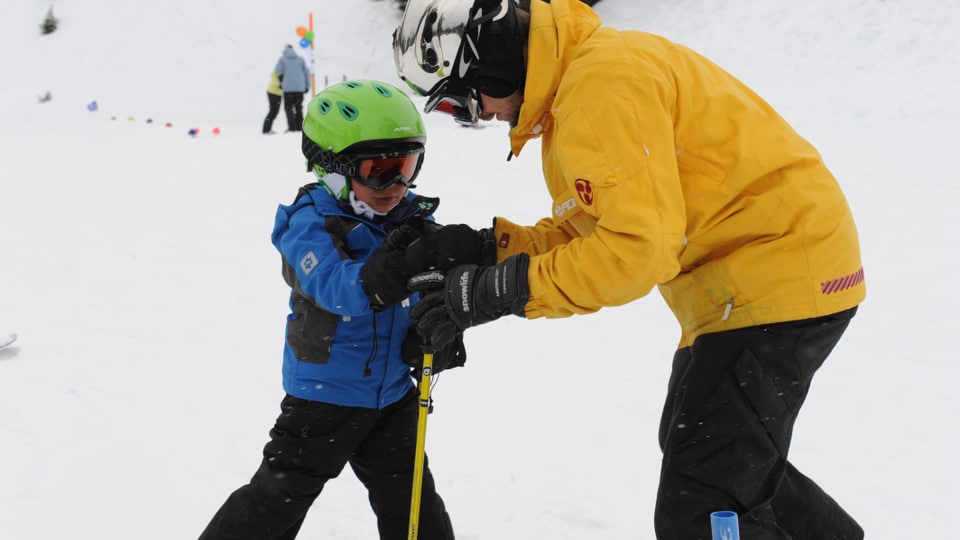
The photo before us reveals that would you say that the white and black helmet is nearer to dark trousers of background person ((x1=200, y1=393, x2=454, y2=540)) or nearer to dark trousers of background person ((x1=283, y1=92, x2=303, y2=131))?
dark trousers of background person ((x1=200, y1=393, x2=454, y2=540))

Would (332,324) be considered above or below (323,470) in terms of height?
above

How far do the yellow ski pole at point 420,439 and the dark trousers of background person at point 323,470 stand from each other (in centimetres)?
13

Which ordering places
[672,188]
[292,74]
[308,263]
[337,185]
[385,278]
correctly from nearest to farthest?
[672,188] < [385,278] < [308,263] < [337,185] < [292,74]

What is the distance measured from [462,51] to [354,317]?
1089 mm

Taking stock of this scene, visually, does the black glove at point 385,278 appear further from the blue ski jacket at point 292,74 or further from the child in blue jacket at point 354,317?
the blue ski jacket at point 292,74

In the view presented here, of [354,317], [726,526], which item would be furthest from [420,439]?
[726,526]

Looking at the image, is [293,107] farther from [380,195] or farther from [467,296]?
[467,296]

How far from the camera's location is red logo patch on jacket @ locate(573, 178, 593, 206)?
2568 millimetres

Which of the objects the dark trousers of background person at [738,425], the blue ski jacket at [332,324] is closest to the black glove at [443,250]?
the blue ski jacket at [332,324]

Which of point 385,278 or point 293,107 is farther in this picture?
point 293,107


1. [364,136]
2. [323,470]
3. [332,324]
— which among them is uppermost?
[364,136]

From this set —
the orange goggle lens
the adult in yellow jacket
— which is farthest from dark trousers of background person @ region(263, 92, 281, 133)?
the adult in yellow jacket

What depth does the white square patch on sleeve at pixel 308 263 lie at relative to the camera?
3.12 m

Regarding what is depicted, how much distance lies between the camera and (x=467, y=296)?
2789 mm
